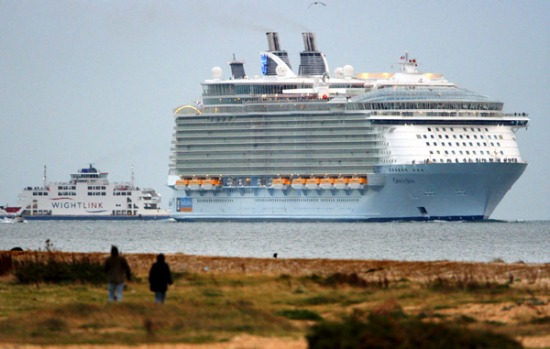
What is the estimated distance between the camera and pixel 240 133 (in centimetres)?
11969

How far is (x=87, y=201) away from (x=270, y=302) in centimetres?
13420

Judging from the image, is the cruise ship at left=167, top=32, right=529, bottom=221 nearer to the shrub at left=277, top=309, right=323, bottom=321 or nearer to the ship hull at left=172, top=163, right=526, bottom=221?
the ship hull at left=172, top=163, right=526, bottom=221

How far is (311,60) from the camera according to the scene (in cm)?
13038

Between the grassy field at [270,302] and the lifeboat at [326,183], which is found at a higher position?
the lifeboat at [326,183]

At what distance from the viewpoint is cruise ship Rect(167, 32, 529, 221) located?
107 meters

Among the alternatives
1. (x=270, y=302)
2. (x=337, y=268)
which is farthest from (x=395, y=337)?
(x=337, y=268)

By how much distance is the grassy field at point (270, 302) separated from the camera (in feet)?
77.9

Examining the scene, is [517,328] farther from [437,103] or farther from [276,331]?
[437,103]

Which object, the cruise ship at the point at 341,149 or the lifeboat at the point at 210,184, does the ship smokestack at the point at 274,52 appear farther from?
the lifeboat at the point at 210,184

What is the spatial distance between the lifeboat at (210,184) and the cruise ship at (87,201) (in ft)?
135

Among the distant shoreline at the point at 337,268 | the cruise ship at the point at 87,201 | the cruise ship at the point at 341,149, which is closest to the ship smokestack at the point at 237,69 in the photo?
the cruise ship at the point at 341,149

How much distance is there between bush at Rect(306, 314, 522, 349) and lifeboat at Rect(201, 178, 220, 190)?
328 feet

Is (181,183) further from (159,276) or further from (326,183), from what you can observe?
(159,276)

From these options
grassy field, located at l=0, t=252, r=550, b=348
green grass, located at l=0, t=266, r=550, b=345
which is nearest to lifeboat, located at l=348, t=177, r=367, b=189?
grassy field, located at l=0, t=252, r=550, b=348
